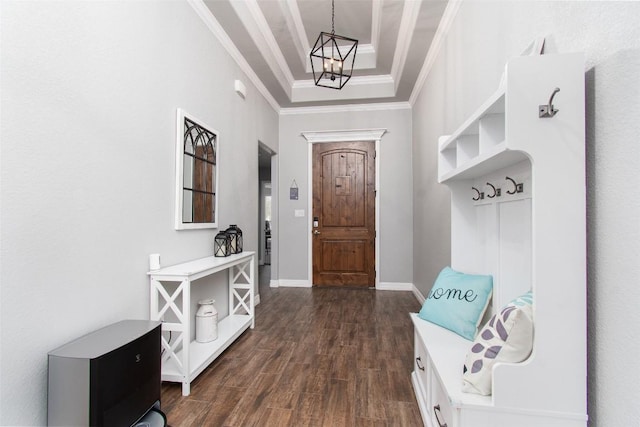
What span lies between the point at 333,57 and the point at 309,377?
8.11ft

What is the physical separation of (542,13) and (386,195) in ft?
11.1

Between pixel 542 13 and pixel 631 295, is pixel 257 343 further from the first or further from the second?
pixel 542 13

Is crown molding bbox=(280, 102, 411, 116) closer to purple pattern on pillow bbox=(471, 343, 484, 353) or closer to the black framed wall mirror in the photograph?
the black framed wall mirror

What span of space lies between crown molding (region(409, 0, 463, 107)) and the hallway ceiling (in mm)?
43

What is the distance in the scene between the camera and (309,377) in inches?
78.0

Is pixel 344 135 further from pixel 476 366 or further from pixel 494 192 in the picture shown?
pixel 476 366

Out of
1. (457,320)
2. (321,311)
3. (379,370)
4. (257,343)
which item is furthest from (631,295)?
(321,311)

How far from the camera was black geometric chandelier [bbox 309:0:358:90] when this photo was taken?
2.37 metres

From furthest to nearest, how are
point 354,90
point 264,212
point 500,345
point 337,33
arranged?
point 264,212
point 354,90
point 337,33
point 500,345

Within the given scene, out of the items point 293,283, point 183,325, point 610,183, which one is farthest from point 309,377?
point 293,283

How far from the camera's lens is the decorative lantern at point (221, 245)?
2.54m

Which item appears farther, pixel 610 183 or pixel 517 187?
pixel 517 187

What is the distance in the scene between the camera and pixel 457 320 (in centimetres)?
158

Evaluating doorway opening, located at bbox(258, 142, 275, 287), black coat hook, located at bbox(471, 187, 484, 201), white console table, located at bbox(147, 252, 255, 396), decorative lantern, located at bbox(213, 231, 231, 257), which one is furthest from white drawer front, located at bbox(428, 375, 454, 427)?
doorway opening, located at bbox(258, 142, 275, 287)
